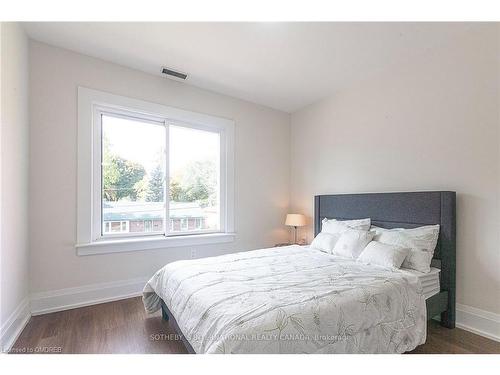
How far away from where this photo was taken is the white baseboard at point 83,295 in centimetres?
233

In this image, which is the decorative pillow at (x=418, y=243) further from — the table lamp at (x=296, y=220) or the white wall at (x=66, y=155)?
the white wall at (x=66, y=155)

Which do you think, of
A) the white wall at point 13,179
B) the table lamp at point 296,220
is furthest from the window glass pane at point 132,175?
the table lamp at point 296,220

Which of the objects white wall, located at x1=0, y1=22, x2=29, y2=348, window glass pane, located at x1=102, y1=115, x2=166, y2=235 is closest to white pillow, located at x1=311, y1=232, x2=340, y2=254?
window glass pane, located at x1=102, y1=115, x2=166, y2=235

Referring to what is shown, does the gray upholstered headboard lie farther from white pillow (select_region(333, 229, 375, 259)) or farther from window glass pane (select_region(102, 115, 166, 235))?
window glass pane (select_region(102, 115, 166, 235))

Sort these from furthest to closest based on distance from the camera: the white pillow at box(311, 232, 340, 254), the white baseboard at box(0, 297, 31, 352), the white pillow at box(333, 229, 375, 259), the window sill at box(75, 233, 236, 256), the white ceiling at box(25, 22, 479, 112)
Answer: the white pillow at box(311, 232, 340, 254)
the window sill at box(75, 233, 236, 256)
the white pillow at box(333, 229, 375, 259)
the white ceiling at box(25, 22, 479, 112)
the white baseboard at box(0, 297, 31, 352)

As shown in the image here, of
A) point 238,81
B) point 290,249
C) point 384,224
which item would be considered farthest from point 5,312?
point 384,224

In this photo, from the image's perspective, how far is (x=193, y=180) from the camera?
3.36 m

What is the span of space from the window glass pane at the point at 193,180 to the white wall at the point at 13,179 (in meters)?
1.41

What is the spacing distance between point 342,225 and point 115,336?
248 cm

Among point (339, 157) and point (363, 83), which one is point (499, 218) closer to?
point (339, 157)

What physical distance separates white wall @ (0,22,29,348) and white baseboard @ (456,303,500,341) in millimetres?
3692

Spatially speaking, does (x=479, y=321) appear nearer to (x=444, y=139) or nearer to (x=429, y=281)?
(x=429, y=281)

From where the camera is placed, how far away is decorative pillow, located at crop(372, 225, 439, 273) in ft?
6.93

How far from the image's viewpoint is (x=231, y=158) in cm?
354
